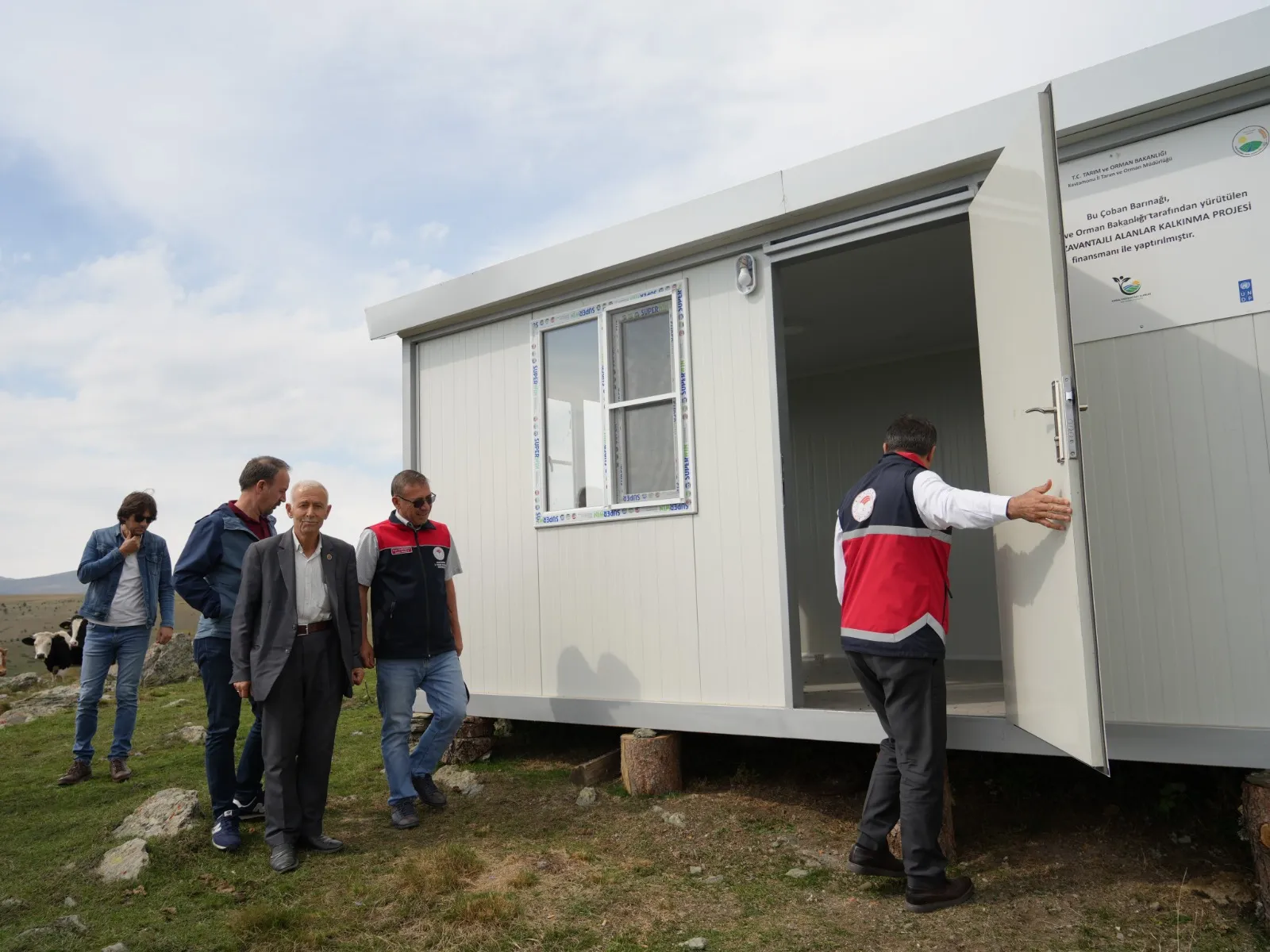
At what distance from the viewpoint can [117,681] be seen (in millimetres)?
5598

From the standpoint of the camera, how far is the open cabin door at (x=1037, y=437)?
10.3ft

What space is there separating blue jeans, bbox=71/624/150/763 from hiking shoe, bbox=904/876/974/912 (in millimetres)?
4506

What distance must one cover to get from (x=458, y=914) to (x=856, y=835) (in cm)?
193

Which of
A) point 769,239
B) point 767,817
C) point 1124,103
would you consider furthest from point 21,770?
point 1124,103

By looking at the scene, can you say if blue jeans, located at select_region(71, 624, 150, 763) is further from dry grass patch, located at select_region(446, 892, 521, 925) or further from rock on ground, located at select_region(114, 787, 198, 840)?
dry grass patch, located at select_region(446, 892, 521, 925)

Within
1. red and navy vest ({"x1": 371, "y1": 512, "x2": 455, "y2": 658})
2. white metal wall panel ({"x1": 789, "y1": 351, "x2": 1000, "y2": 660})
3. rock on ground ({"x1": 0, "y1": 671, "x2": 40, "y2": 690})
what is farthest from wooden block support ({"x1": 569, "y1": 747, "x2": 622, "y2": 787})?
rock on ground ({"x1": 0, "y1": 671, "x2": 40, "y2": 690})

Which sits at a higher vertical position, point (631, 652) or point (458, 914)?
point (631, 652)

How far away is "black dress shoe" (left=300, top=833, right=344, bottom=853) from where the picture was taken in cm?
418

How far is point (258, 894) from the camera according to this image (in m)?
3.71

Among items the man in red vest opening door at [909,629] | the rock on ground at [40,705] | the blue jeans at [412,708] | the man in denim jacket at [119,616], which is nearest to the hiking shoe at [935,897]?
the man in red vest opening door at [909,629]

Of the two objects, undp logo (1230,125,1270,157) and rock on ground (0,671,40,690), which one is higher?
undp logo (1230,125,1270,157)

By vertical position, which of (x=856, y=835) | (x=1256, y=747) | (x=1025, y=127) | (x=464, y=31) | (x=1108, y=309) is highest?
(x=464, y=31)

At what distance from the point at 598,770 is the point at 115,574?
10.2 feet

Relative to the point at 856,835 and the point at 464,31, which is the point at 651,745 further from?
the point at 464,31
